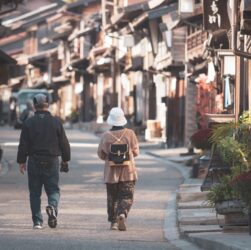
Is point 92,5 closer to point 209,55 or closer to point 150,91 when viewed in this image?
point 150,91

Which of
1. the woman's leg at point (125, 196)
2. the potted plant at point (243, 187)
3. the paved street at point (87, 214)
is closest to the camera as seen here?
the potted plant at point (243, 187)

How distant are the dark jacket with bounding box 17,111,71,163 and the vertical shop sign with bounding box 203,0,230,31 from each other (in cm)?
766

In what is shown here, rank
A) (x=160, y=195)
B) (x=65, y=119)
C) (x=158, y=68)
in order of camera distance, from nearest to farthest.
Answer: (x=160, y=195)
(x=158, y=68)
(x=65, y=119)

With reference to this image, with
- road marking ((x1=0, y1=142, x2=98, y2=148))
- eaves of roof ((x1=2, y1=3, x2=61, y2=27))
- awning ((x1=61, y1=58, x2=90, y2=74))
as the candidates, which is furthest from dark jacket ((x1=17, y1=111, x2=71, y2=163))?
eaves of roof ((x1=2, y1=3, x2=61, y2=27))

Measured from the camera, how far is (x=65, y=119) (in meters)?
75.8

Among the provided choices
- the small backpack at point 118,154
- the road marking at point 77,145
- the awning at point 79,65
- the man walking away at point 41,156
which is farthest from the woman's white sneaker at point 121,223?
the awning at point 79,65

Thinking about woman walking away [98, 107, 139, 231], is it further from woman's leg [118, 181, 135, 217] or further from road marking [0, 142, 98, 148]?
road marking [0, 142, 98, 148]

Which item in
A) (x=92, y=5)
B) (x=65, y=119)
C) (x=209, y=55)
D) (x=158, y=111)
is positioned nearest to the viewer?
(x=209, y=55)

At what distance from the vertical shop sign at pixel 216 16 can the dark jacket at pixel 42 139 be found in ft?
25.1

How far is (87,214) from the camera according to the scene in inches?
623

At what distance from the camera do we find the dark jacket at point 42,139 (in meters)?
13.8

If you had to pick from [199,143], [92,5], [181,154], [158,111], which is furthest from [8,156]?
[92,5]

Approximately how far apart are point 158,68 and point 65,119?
Answer: 33.2 m

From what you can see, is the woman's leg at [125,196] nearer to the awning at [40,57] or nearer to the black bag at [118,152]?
the black bag at [118,152]
